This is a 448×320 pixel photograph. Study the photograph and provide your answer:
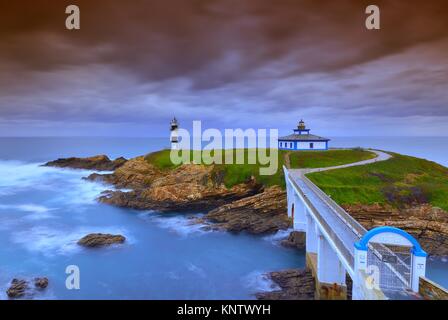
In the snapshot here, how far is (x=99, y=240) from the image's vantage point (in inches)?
1259

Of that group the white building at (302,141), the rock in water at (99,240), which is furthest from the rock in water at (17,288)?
the white building at (302,141)

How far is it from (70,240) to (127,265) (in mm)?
10631

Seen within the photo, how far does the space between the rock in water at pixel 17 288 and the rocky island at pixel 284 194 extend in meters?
18.2

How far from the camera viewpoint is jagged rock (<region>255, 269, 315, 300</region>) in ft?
69.8

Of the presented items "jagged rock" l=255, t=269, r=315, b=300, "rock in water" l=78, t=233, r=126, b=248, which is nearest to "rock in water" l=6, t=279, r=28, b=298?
"rock in water" l=78, t=233, r=126, b=248

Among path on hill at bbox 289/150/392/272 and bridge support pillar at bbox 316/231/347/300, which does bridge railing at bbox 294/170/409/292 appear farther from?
bridge support pillar at bbox 316/231/347/300

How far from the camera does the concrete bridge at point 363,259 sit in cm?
1285

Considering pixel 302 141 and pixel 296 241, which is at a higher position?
pixel 302 141

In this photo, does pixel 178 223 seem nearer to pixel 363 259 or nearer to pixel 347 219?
pixel 347 219

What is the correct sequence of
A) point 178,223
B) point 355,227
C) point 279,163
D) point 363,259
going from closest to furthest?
1. point 363,259
2. point 355,227
3. point 178,223
4. point 279,163

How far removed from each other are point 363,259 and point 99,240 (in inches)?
1067

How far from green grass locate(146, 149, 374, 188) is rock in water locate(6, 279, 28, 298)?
29029 millimetres

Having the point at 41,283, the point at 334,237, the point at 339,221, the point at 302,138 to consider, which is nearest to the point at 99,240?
the point at 41,283
